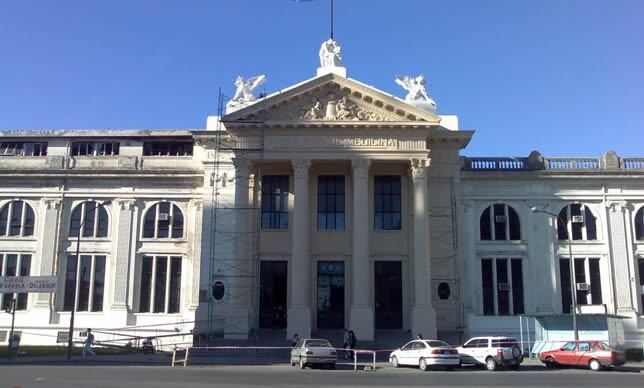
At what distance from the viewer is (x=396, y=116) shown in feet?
128

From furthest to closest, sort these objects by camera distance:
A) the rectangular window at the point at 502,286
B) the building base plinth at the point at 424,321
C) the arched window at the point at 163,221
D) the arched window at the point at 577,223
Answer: the arched window at the point at 163,221, the arched window at the point at 577,223, the rectangular window at the point at 502,286, the building base plinth at the point at 424,321

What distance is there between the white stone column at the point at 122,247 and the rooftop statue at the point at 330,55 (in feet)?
53.4

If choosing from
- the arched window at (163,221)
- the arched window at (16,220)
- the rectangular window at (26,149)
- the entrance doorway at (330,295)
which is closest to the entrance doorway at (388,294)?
the entrance doorway at (330,295)

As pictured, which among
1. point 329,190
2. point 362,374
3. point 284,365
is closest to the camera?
point 362,374

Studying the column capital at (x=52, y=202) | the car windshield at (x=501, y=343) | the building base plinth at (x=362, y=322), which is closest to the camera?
the car windshield at (x=501, y=343)

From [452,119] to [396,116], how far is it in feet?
17.2

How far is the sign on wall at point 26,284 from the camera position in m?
34.4

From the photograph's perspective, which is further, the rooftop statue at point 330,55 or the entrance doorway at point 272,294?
the rooftop statue at point 330,55

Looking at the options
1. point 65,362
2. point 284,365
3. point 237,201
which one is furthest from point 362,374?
point 237,201

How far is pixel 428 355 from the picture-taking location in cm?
2689

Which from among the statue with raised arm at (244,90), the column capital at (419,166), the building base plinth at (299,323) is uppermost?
the statue with raised arm at (244,90)

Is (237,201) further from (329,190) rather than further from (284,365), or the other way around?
(284,365)

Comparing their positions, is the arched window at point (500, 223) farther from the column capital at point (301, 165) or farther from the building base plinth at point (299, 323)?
the building base plinth at point (299, 323)

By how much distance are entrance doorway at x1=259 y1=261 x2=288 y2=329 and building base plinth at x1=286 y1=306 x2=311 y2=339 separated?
11.9ft
